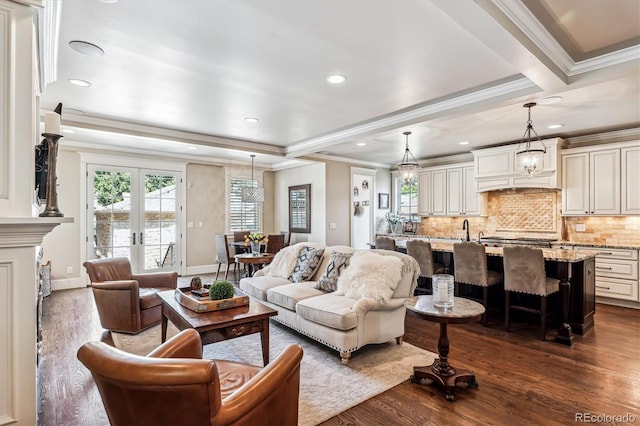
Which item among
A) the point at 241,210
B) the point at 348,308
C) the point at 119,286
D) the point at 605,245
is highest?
the point at 241,210

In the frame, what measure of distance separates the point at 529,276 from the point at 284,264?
2.87 m

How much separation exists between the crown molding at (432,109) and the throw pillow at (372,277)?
1853 mm

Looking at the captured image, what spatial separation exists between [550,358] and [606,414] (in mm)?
901

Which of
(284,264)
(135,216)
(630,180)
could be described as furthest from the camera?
(135,216)

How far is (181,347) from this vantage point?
5.85ft

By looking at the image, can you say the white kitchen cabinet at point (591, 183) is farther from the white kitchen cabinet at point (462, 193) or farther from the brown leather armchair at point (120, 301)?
the brown leather armchair at point (120, 301)

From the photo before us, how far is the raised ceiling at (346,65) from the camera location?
85.4 inches

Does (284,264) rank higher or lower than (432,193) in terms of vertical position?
lower

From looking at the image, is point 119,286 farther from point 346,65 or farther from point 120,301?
point 346,65

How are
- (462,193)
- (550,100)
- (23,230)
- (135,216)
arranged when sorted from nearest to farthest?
1. (23,230)
2. (550,100)
3. (135,216)
4. (462,193)

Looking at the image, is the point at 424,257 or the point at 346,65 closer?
the point at 346,65

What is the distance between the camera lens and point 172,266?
22.9ft

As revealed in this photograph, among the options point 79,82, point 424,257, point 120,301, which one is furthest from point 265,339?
point 79,82

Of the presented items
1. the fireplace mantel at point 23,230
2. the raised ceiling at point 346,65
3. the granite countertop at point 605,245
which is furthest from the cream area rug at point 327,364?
the granite countertop at point 605,245
